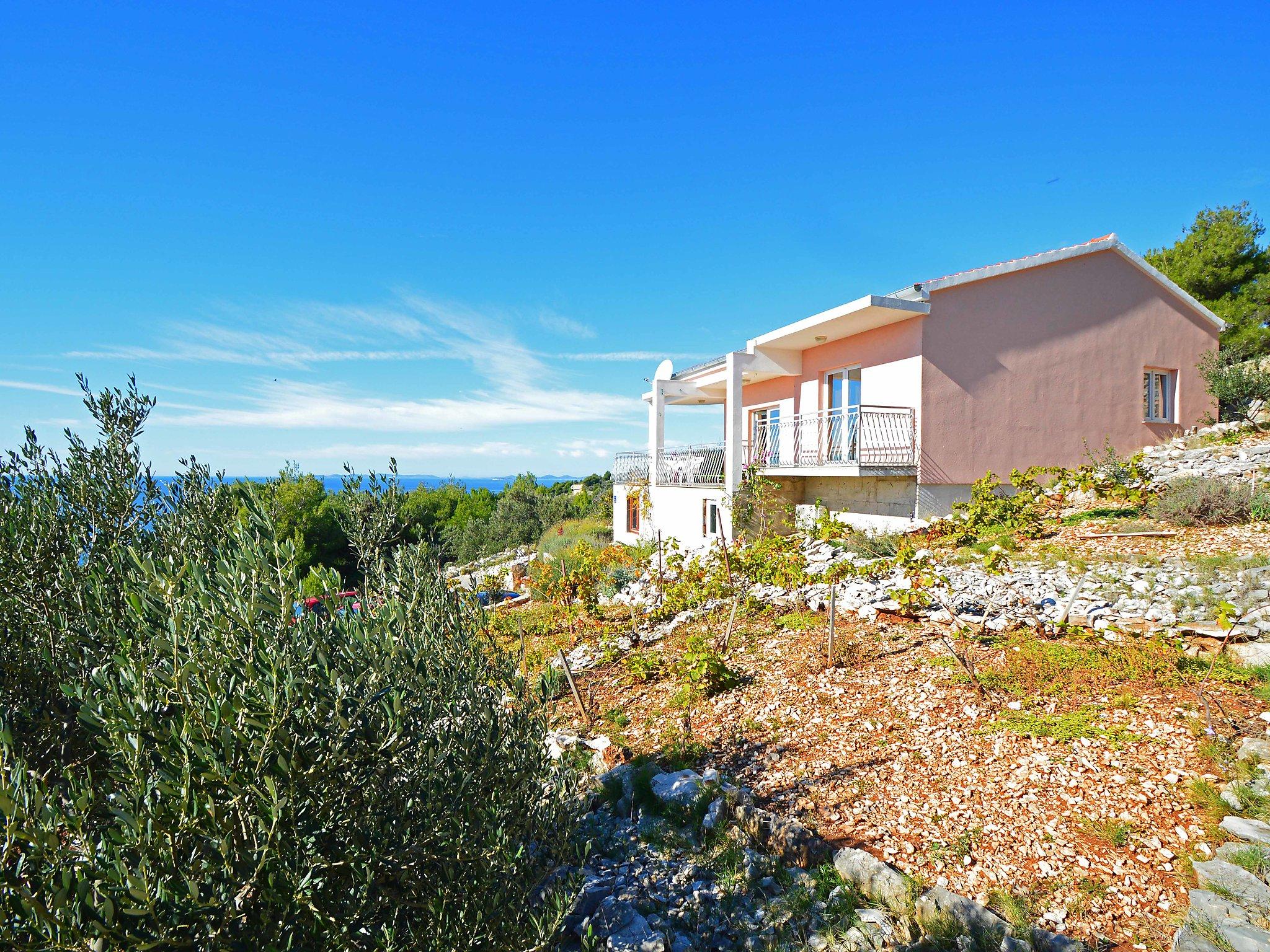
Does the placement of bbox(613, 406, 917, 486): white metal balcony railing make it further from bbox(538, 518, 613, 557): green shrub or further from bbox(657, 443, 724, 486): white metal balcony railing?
bbox(538, 518, 613, 557): green shrub

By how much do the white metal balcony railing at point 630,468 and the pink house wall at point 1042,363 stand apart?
31.4 feet

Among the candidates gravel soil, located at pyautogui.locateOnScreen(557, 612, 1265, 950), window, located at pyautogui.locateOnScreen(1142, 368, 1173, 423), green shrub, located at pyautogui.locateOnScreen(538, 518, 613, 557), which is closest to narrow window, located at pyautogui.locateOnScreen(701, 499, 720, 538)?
green shrub, located at pyautogui.locateOnScreen(538, 518, 613, 557)

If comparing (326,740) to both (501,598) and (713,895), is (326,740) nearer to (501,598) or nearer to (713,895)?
(713,895)

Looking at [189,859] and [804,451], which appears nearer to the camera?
[189,859]

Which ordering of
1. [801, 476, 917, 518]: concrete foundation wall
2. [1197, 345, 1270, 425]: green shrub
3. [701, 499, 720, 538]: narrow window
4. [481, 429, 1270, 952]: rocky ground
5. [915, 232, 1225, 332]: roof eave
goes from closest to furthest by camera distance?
[481, 429, 1270, 952]: rocky ground, [915, 232, 1225, 332]: roof eave, [801, 476, 917, 518]: concrete foundation wall, [1197, 345, 1270, 425]: green shrub, [701, 499, 720, 538]: narrow window

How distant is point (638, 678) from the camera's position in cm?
717

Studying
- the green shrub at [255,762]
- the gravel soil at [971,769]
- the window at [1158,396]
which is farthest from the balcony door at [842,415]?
the green shrub at [255,762]

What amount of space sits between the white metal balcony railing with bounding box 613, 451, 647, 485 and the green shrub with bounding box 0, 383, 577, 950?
16348 mm

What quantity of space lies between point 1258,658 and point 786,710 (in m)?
4.01

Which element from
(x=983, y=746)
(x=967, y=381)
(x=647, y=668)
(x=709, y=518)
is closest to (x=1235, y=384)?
(x=967, y=381)

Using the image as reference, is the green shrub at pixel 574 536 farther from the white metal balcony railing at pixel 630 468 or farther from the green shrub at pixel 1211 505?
the green shrub at pixel 1211 505

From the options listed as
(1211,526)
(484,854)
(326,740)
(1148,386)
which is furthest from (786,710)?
(1148,386)

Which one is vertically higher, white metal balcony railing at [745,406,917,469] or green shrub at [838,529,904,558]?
white metal balcony railing at [745,406,917,469]

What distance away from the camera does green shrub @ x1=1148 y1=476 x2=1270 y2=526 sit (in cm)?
848
